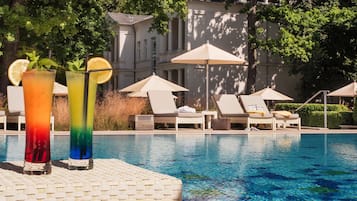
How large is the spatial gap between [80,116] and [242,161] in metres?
5.42

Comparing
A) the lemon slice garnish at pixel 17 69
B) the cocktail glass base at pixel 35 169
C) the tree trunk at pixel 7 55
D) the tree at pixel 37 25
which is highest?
the tree at pixel 37 25

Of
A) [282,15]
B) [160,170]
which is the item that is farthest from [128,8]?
[160,170]

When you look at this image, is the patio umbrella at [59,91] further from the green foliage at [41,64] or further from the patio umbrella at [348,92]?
the green foliage at [41,64]

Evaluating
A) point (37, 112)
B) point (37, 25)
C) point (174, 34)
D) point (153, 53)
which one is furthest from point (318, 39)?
point (37, 112)

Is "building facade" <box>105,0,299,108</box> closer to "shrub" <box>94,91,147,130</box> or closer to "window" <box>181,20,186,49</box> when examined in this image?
"window" <box>181,20,186,49</box>

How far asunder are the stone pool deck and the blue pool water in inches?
68.7

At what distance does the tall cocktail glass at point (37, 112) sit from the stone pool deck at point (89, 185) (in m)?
0.18

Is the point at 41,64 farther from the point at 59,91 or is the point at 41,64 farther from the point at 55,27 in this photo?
the point at 55,27

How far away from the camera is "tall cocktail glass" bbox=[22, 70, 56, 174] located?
13.4 feet

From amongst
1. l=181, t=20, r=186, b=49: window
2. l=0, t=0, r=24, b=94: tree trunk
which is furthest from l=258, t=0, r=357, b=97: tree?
l=0, t=0, r=24, b=94: tree trunk

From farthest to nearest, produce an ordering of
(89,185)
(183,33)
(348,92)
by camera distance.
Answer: (183,33) → (348,92) → (89,185)

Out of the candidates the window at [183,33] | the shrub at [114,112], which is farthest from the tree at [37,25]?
the window at [183,33]

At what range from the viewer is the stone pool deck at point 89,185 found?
138 inches

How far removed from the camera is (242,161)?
9281 millimetres
